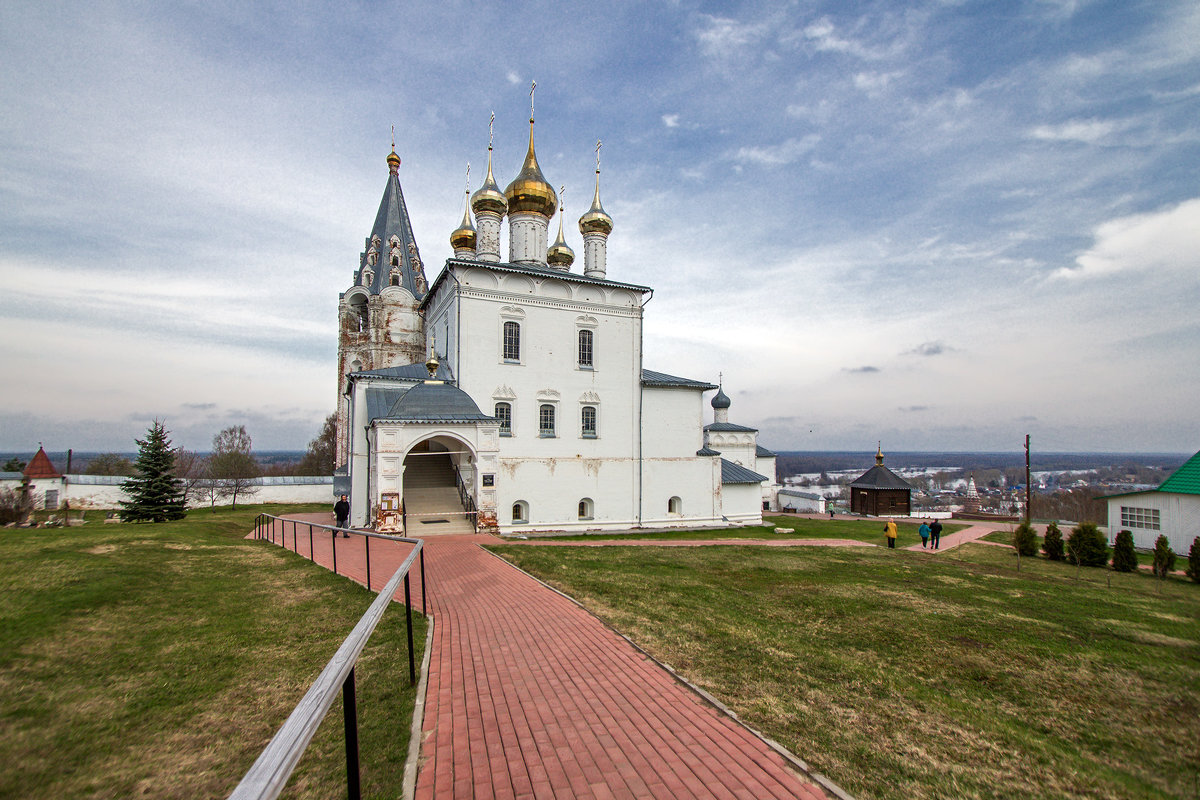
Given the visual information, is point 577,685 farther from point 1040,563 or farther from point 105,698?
point 1040,563

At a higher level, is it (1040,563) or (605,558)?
(605,558)

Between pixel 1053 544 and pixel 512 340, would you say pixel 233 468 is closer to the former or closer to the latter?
pixel 512 340

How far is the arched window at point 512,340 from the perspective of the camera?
20.0 metres

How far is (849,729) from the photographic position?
419 centimetres

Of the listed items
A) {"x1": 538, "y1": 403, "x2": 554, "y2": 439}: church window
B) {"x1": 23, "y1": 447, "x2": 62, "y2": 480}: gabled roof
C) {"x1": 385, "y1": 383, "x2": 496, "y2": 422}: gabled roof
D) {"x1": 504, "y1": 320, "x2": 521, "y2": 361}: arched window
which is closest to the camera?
{"x1": 385, "y1": 383, "x2": 496, "y2": 422}: gabled roof

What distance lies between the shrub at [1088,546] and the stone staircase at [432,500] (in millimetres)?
19599

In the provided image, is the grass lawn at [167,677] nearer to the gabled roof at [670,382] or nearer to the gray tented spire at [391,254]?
the gabled roof at [670,382]

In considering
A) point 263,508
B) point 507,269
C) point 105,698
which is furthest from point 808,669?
point 263,508

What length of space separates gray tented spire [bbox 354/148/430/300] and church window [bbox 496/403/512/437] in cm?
1400

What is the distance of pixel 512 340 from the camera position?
20141mm

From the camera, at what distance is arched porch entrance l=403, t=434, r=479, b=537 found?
16953 millimetres

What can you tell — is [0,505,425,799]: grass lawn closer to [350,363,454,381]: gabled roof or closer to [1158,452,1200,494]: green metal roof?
[350,363,454,381]: gabled roof

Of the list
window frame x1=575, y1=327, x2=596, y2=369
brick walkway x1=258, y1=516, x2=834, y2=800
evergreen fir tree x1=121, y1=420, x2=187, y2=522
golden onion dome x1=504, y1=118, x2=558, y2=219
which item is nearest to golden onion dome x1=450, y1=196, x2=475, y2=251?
golden onion dome x1=504, y1=118, x2=558, y2=219

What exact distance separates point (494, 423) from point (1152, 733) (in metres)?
15.5
